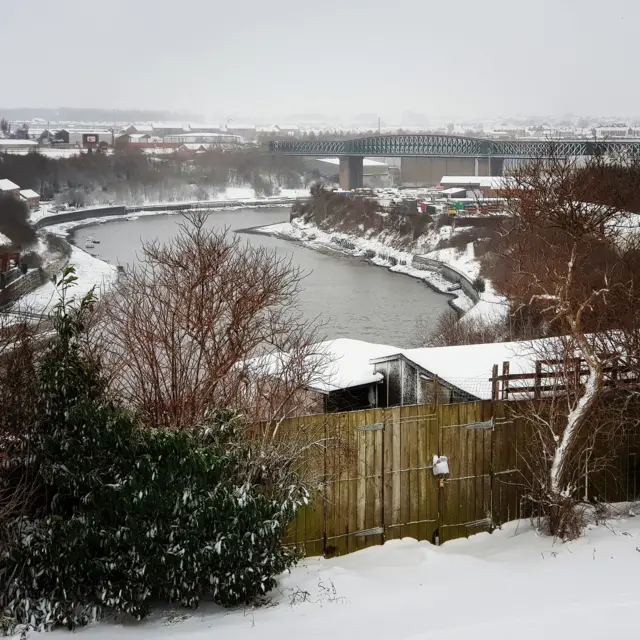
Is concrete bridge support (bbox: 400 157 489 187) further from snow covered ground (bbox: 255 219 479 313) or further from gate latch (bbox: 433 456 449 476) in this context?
gate latch (bbox: 433 456 449 476)

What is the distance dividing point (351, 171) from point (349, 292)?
87.8ft

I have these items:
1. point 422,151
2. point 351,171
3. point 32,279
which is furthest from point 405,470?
point 422,151

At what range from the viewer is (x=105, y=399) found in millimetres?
2932

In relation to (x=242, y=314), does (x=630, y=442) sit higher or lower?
lower

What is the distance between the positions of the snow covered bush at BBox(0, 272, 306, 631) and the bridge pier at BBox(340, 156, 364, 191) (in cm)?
4090

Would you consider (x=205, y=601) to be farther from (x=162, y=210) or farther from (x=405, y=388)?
(x=162, y=210)

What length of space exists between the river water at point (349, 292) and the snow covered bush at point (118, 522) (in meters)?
7.42

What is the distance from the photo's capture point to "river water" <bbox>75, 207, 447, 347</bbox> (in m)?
14.1

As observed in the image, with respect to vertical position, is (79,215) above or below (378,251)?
above

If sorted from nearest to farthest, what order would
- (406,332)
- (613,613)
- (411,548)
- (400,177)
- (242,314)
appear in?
(613,613) → (411,548) → (242,314) → (406,332) → (400,177)

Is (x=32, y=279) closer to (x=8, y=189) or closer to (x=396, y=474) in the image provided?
(x=396, y=474)

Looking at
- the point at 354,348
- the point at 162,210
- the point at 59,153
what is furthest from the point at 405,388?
the point at 59,153

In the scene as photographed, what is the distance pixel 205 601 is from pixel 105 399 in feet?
2.35

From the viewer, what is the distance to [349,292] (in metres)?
17.8
